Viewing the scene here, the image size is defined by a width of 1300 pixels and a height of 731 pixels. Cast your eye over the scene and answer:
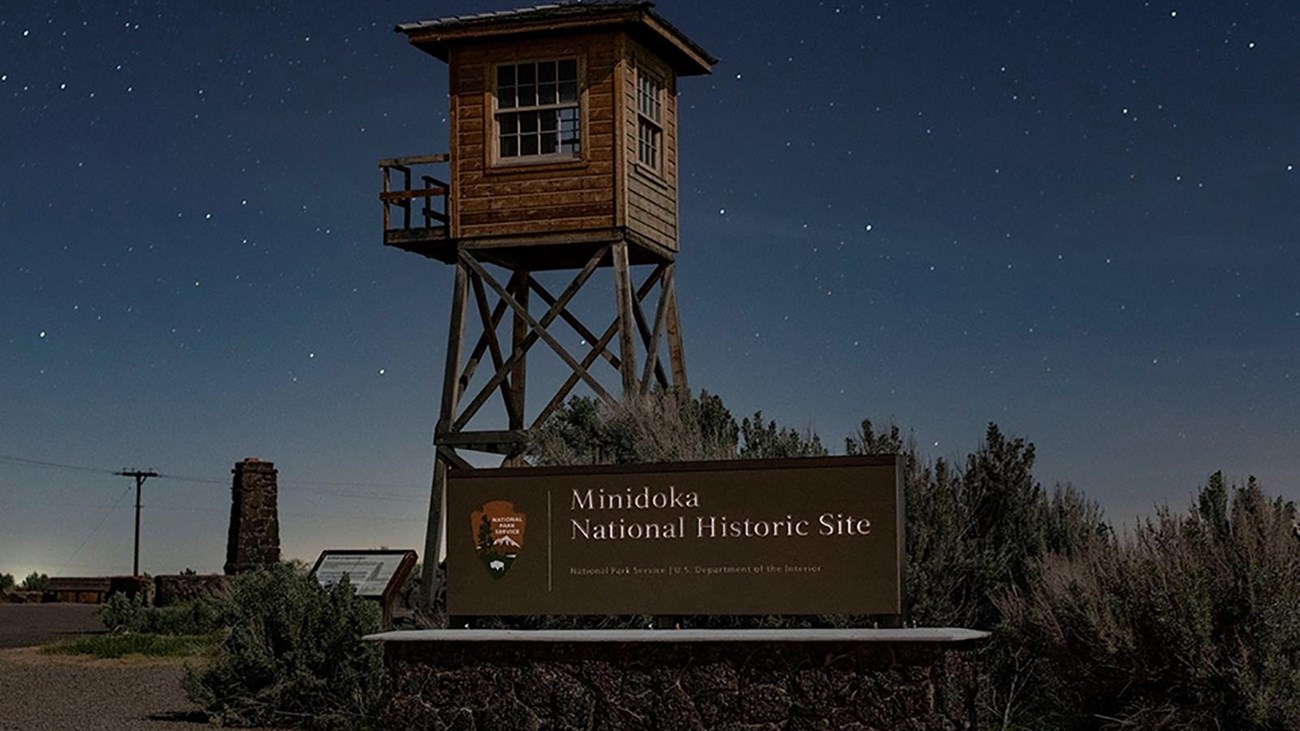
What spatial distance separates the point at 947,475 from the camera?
16.8 m

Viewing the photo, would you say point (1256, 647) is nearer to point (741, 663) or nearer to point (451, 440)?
point (741, 663)

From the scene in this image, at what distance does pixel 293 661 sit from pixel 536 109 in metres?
10.3

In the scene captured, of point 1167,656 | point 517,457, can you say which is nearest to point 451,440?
point 517,457

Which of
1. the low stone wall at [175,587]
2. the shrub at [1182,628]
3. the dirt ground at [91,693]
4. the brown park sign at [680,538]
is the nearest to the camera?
the shrub at [1182,628]

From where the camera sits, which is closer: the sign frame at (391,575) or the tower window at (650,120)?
the sign frame at (391,575)

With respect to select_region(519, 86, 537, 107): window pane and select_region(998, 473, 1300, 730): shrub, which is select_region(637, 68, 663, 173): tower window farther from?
select_region(998, 473, 1300, 730): shrub

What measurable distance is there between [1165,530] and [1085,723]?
1.67 metres

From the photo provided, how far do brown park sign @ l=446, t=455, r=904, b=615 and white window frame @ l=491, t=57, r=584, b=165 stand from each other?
10213 mm

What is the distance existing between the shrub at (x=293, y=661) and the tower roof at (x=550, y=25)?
9.97 metres

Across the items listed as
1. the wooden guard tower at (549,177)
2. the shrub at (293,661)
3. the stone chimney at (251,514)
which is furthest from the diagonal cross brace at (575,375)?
the stone chimney at (251,514)

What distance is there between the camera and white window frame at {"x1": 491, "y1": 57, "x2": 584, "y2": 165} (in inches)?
961

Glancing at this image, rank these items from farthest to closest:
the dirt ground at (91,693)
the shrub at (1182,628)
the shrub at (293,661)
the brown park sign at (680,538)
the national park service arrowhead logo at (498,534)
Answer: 1. the dirt ground at (91,693)
2. the shrub at (293,661)
3. the national park service arrowhead logo at (498,534)
4. the brown park sign at (680,538)
5. the shrub at (1182,628)

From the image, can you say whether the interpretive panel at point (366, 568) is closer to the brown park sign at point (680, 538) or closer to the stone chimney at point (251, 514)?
the brown park sign at point (680, 538)

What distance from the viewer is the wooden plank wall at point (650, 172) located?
24.3m
